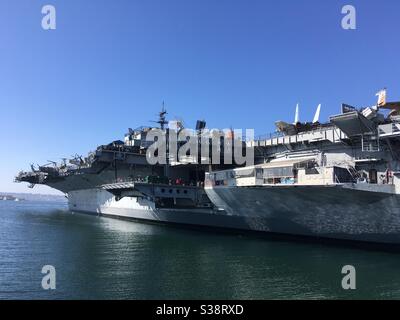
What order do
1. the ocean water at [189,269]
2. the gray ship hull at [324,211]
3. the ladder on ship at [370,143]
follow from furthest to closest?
the ladder on ship at [370,143] < the gray ship hull at [324,211] < the ocean water at [189,269]

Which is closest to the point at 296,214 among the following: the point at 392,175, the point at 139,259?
the point at 392,175

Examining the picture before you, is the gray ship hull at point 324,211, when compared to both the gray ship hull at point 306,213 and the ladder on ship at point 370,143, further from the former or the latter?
the ladder on ship at point 370,143

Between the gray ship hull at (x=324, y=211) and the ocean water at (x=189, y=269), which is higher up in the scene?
the gray ship hull at (x=324, y=211)

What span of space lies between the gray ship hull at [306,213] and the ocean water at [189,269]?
103 centimetres

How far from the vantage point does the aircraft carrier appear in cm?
2006

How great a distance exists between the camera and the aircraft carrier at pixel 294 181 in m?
20.1

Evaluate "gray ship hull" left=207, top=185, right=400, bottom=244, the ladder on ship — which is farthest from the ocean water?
the ladder on ship

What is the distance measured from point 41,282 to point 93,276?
1771mm

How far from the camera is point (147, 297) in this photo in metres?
11.8

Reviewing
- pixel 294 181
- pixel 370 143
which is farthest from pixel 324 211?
pixel 370 143

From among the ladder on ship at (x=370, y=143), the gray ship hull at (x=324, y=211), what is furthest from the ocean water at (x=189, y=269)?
the ladder on ship at (x=370, y=143)

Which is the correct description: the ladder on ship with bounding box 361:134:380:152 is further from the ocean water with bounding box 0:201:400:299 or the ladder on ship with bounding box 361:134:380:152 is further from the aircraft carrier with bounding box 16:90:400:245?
the ocean water with bounding box 0:201:400:299
